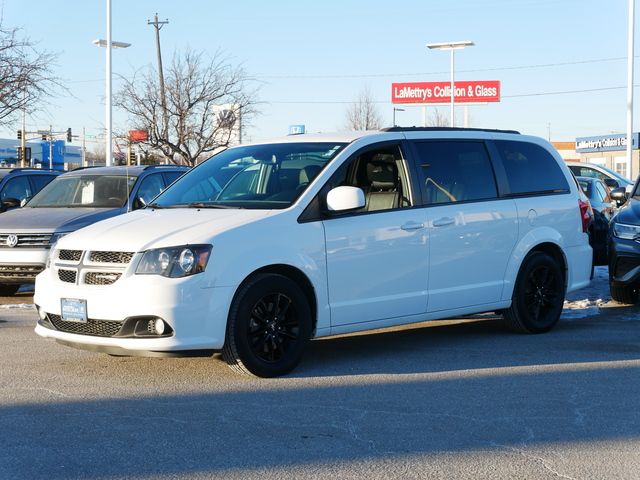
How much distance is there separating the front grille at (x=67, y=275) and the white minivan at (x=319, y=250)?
1cm

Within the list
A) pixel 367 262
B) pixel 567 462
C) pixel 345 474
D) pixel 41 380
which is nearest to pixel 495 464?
pixel 567 462

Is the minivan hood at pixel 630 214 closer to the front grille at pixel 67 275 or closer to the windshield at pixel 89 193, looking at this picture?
the windshield at pixel 89 193

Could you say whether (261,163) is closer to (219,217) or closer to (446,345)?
(219,217)

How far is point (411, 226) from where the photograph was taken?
819cm

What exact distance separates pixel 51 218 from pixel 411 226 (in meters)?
6.30

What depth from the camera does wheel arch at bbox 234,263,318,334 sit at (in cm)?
729

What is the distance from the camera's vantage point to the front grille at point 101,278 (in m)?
7.00

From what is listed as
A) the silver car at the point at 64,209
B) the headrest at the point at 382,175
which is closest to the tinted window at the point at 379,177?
the headrest at the point at 382,175

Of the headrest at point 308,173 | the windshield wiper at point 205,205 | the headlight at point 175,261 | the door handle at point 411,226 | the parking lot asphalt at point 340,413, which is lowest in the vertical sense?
the parking lot asphalt at point 340,413

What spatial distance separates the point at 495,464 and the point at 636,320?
Result: 598 cm

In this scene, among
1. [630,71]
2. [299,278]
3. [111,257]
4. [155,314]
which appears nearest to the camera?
[155,314]

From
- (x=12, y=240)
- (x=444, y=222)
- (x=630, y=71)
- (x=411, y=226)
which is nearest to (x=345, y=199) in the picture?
(x=411, y=226)

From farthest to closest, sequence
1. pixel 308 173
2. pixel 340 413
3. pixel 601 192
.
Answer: pixel 601 192 → pixel 308 173 → pixel 340 413

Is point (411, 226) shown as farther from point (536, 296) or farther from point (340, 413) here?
point (340, 413)
